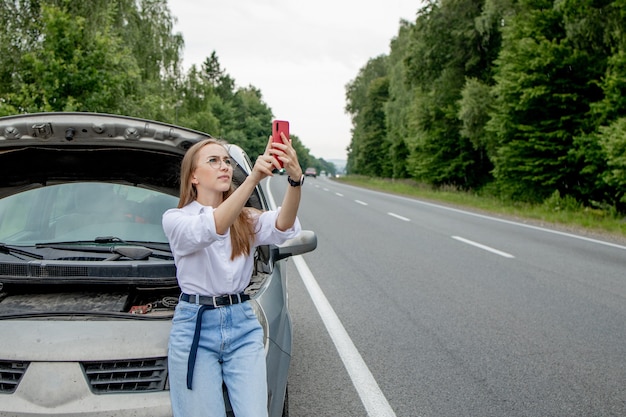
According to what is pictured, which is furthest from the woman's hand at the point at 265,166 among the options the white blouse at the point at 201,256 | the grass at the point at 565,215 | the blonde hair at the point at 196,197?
the grass at the point at 565,215

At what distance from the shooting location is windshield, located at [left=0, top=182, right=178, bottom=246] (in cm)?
314

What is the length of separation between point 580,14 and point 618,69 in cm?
363

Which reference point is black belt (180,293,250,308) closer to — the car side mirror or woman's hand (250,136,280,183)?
woman's hand (250,136,280,183)

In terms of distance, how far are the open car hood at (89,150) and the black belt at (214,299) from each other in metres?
0.83

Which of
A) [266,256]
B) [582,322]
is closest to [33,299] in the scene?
[266,256]

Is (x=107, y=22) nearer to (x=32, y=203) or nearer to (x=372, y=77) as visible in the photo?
(x=32, y=203)

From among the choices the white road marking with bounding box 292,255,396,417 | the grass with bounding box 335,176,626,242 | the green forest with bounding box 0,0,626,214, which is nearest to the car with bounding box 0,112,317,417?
the white road marking with bounding box 292,255,396,417

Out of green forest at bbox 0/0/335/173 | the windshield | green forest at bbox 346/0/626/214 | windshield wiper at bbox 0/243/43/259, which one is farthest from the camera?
green forest at bbox 346/0/626/214

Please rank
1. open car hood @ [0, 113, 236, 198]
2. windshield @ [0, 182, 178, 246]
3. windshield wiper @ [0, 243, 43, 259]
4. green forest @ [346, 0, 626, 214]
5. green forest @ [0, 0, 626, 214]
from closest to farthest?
1. open car hood @ [0, 113, 236, 198]
2. windshield wiper @ [0, 243, 43, 259]
3. windshield @ [0, 182, 178, 246]
4. green forest @ [0, 0, 626, 214]
5. green forest @ [346, 0, 626, 214]

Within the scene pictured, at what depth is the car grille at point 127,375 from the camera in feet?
6.78

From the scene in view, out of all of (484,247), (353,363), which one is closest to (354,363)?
(353,363)

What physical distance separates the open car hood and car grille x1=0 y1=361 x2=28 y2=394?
1102 mm

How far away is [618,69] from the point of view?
57.7 feet

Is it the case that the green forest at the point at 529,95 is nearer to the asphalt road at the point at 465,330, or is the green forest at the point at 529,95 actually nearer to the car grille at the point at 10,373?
the asphalt road at the point at 465,330
